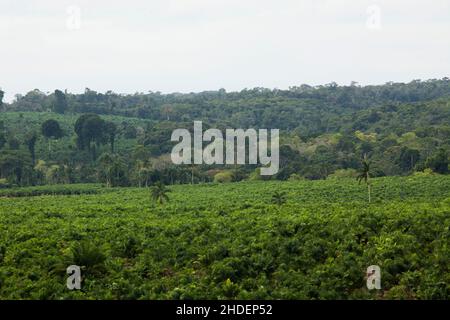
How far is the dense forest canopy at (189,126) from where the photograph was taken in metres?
79.1

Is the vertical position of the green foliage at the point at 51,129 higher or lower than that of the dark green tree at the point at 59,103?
lower

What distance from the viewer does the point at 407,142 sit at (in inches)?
3642

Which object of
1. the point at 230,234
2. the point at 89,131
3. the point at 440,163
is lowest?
the point at 230,234

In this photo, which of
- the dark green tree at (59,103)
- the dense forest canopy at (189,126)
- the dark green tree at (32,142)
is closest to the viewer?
the dense forest canopy at (189,126)

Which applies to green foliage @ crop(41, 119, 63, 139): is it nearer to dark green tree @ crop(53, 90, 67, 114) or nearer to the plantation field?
dark green tree @ crop(53, 90, 67, 114)

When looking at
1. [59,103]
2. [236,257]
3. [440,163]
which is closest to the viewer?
[236,257]

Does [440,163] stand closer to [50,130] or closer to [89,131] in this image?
[89,131]

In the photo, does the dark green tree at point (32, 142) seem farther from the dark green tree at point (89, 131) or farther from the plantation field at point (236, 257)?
the plantation field at point (236, 257)

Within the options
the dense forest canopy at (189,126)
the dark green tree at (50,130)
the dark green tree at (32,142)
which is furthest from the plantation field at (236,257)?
the dark green tree at (50,130)

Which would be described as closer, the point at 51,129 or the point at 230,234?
the point at 230,234

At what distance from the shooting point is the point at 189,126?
371 ft

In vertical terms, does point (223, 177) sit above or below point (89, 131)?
below

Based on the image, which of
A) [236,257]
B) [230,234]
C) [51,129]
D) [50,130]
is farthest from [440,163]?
[50,130]
